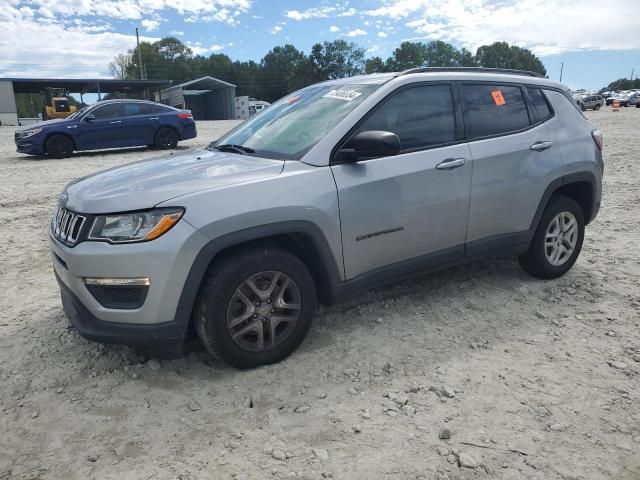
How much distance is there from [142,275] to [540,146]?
10.4ft

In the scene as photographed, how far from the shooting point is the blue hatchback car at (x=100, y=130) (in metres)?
12.9

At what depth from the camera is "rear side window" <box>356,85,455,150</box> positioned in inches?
133

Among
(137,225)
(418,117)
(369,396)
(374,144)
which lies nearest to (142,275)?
(137,225)

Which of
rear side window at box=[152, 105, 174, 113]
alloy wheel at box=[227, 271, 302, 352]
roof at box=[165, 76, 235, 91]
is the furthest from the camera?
roof at box=[165, 76, 235, 91]

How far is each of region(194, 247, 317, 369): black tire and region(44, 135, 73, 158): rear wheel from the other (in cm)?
1209

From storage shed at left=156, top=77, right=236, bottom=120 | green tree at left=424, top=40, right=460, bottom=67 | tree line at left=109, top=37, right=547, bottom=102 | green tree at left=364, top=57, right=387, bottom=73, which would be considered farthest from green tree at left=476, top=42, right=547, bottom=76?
storage shed at left=156, top=77, right=236, bottom=120

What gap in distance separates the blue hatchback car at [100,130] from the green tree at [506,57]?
121529 millimetres

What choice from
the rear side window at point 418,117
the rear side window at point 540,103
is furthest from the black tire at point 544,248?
the rear side window at point 418,117

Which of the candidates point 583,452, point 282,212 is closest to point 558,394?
point 583,452

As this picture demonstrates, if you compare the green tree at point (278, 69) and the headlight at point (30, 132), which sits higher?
the green tree at point (278, 69)

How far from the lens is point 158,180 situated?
2879 mm

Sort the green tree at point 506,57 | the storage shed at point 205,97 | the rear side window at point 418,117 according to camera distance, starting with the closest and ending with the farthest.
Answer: the rear side window at point 418,117 < the storage shed at point 205,97 < the green tree at point 506,57

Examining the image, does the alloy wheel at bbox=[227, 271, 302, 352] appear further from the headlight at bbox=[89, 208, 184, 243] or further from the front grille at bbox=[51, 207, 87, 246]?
the front grille at bbox=[51, 207, 87, 246]

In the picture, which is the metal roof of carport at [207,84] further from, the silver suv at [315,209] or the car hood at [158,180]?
the car hood at [158,180]
